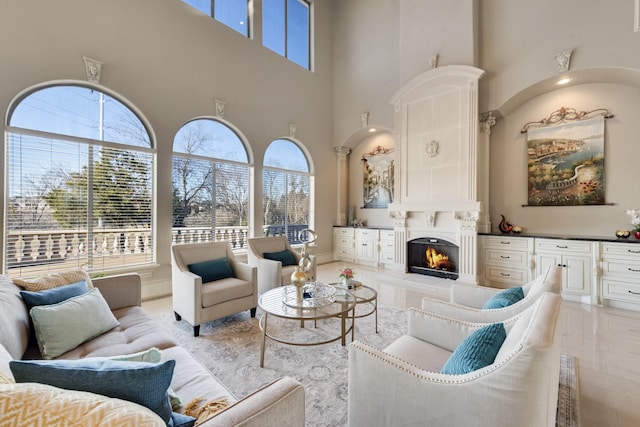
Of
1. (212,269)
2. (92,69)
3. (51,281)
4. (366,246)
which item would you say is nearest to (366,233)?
(366,246)

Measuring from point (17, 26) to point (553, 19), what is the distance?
7.26 m

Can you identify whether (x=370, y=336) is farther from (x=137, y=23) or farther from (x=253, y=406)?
(x=137, y=23)

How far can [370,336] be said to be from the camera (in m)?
2.92

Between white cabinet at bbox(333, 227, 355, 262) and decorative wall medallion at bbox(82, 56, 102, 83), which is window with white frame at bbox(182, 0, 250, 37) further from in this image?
white cabinet at bbox(333, 227, 355, 262)

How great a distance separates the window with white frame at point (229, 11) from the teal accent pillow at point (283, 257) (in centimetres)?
441

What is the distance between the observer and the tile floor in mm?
1871

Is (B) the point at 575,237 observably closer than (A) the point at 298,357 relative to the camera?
No

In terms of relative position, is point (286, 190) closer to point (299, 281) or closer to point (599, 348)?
point (299, 281)

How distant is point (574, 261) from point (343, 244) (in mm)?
4371

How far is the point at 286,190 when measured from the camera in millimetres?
6371

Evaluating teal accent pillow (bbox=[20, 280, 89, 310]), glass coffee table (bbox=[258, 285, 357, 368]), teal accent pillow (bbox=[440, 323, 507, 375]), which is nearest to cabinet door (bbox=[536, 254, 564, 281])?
glass coffee table (bbox=[258, 285, 357, 368])

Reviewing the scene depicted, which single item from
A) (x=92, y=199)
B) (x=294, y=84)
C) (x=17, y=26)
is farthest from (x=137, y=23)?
(x=294, y=84)

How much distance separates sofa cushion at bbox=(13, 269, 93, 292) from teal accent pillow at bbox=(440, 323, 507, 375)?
2667 mm

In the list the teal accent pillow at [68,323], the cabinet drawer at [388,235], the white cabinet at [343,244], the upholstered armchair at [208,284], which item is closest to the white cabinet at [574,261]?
the cabinet drawer at [388,235]
